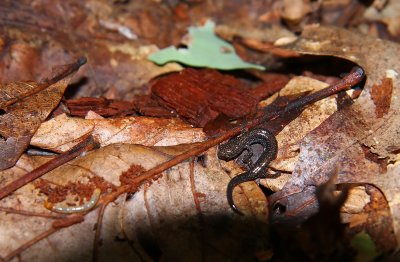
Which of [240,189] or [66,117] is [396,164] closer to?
[240,189]

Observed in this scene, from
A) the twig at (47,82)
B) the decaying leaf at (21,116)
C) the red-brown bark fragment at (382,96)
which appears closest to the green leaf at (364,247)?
the red-brown bark fragment at (382,96)

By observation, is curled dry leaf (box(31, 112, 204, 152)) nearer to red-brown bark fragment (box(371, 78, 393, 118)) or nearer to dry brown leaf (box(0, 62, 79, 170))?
dry brown leaf (box(0, 62, 79, 170))

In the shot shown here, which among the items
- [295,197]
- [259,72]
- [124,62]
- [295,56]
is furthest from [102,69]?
[295,197]

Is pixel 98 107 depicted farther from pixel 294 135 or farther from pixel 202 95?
pixel 294 135

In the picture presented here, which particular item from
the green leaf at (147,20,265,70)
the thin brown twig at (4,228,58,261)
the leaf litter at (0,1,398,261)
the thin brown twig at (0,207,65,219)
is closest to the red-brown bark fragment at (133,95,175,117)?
the leaf litter at (0,1,398,261)

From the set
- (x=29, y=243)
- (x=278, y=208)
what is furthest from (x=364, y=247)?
(x=29, y=243)

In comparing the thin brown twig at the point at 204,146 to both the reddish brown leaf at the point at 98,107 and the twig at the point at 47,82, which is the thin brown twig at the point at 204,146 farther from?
the twig at the point at 47,82
